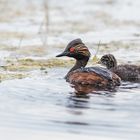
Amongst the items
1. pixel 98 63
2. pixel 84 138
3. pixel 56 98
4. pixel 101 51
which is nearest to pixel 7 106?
pixel 56 98

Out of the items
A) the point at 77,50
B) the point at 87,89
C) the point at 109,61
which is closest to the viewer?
the point at 87,89

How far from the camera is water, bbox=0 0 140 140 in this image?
971cm

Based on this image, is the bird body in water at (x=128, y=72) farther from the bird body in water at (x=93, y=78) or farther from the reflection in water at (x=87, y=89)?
the reflection in water at (x=87, y=89)

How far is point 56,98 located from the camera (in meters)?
11.4

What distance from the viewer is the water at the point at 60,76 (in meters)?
9.71

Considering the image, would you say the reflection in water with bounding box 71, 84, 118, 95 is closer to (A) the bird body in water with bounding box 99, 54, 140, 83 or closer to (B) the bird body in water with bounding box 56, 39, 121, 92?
(B) the bird body in water with bounding box 56, 39, 121, 92

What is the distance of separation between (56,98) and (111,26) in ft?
37.0

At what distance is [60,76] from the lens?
14242 mm

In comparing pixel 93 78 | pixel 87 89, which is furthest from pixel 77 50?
pixel 87 89

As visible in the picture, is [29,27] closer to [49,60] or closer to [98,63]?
[49,60]

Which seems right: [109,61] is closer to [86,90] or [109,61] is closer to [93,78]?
[93,78]

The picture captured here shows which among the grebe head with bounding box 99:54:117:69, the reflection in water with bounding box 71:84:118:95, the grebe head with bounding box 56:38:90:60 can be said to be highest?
the grebe head with bounding box 56:38:90:60

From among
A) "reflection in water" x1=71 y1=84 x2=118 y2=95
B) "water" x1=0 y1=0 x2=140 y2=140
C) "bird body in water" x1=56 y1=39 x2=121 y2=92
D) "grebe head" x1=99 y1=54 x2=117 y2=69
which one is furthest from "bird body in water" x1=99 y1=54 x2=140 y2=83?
"reflection in water" x1=71 y1=84 x2=118 y2=95

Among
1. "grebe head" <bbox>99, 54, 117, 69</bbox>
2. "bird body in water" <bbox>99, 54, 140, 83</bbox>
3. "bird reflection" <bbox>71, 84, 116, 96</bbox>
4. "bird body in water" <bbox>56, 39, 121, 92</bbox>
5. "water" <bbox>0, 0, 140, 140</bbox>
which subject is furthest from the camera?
"grebe head" <bbox>99, 54, 117, 69</bbox>
